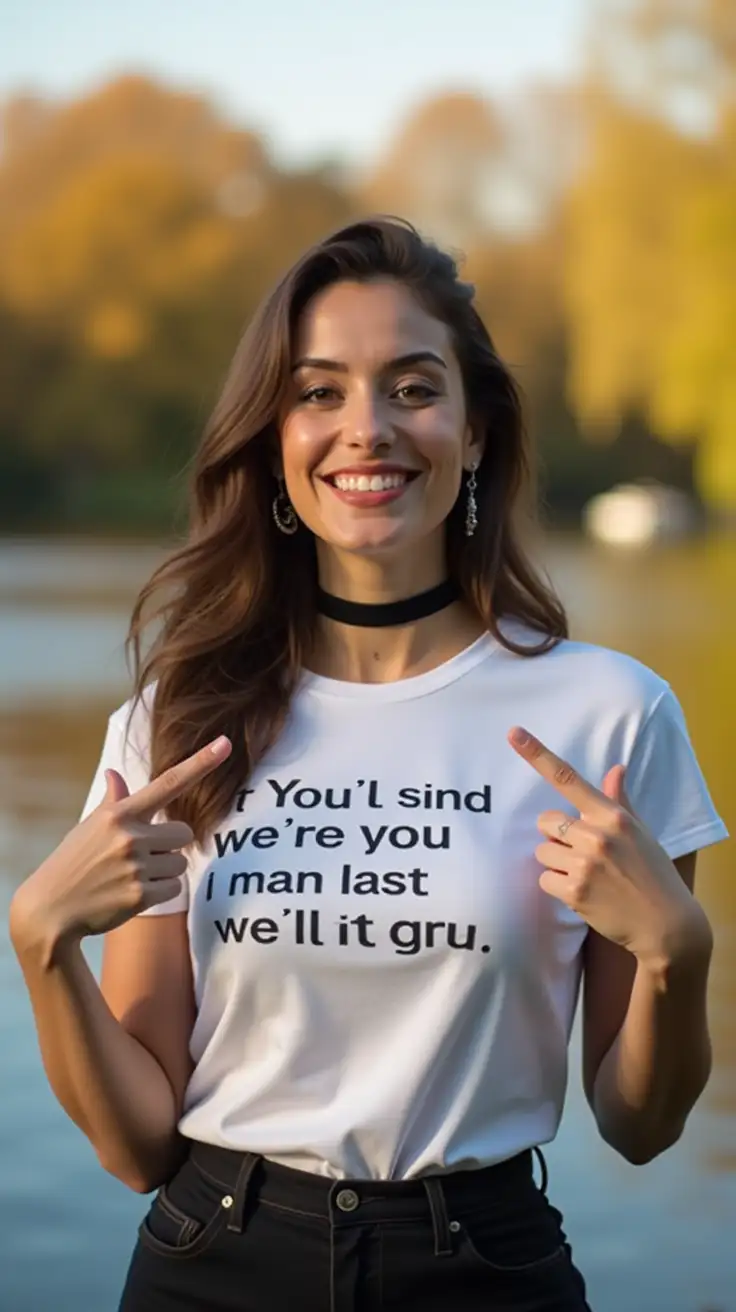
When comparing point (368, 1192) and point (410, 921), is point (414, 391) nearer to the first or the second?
point (410, 921)

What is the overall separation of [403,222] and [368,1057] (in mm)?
916

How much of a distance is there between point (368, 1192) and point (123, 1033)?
0.29 meters

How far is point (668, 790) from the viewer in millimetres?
2129

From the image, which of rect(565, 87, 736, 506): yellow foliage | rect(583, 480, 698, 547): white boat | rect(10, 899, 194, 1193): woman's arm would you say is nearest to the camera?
rect(10, 899, 194, 1193): woman's arm

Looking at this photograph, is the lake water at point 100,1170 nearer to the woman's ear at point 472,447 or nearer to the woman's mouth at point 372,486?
the woman's ear at point 472,447

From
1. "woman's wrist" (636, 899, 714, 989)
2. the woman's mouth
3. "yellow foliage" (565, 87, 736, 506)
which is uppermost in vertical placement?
"yellow foliage" (565, 87, 736, 506)

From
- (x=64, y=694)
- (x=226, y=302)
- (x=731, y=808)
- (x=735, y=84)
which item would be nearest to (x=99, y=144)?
(x=226, y=302)

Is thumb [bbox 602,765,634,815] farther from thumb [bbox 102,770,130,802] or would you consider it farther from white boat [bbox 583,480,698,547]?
white boat [bbox 583,480,698,547]

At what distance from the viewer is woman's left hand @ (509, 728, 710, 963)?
77.4 inches

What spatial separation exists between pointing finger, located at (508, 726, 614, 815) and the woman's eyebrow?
0.42 metres

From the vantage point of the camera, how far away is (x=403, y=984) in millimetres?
2037

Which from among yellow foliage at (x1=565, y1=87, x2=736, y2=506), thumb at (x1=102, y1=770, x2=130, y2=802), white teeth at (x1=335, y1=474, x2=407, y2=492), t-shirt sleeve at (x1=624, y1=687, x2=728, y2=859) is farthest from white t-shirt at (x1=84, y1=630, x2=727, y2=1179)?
yellow foliage at (x1=565, y1=87, x2=736, y2=506)

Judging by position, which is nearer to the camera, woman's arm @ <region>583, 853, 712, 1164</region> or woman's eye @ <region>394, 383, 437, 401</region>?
woman's arm @ <region>583, 853, 712, 1164</region>

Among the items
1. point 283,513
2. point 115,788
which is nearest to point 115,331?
point 283,513
